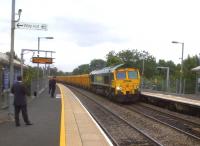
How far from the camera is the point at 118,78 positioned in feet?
113

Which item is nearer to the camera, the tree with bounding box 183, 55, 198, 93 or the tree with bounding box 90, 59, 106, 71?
the tree with bounding box 183, 55, 198, 93

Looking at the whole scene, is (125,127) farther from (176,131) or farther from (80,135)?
(80,135)

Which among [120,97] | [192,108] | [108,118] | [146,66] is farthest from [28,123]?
[146,66]

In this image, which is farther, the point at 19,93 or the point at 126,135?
the point at 126,135

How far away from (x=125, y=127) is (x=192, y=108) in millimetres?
7653

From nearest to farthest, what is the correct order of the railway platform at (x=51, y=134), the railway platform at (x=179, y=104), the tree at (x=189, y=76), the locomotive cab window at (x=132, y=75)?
the railway platform at (x=51, y=134) → the railway platform at (x=179, y=104) → the locomotive cab window at (x=132, y=75) → the tree at (x=189, y=76)

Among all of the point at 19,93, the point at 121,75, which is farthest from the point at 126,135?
Answer: the point at 121,75

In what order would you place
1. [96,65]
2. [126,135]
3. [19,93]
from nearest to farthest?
1. [19,93]
2. [126,135]
3. [96,65]

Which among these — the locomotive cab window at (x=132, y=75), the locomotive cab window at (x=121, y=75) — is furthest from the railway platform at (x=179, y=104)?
the locomotive cab window at (x=121, y=75)

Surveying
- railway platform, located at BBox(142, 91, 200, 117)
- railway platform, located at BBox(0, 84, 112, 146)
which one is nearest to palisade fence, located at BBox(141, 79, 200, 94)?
railway platform, located at BBox(142, 91, 200, 117)

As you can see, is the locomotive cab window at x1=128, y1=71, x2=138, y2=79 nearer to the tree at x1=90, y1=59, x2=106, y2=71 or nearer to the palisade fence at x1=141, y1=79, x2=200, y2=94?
the palisade fence at x1=141, y1=79, x2=200, y2=94

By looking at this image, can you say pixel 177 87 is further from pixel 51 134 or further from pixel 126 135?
pixel 51 134

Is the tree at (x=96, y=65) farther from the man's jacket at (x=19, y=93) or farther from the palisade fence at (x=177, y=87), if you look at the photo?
the man's jacket at (x=19, y=93)

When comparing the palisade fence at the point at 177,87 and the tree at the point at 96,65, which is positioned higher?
the tree at the point at 96,65
